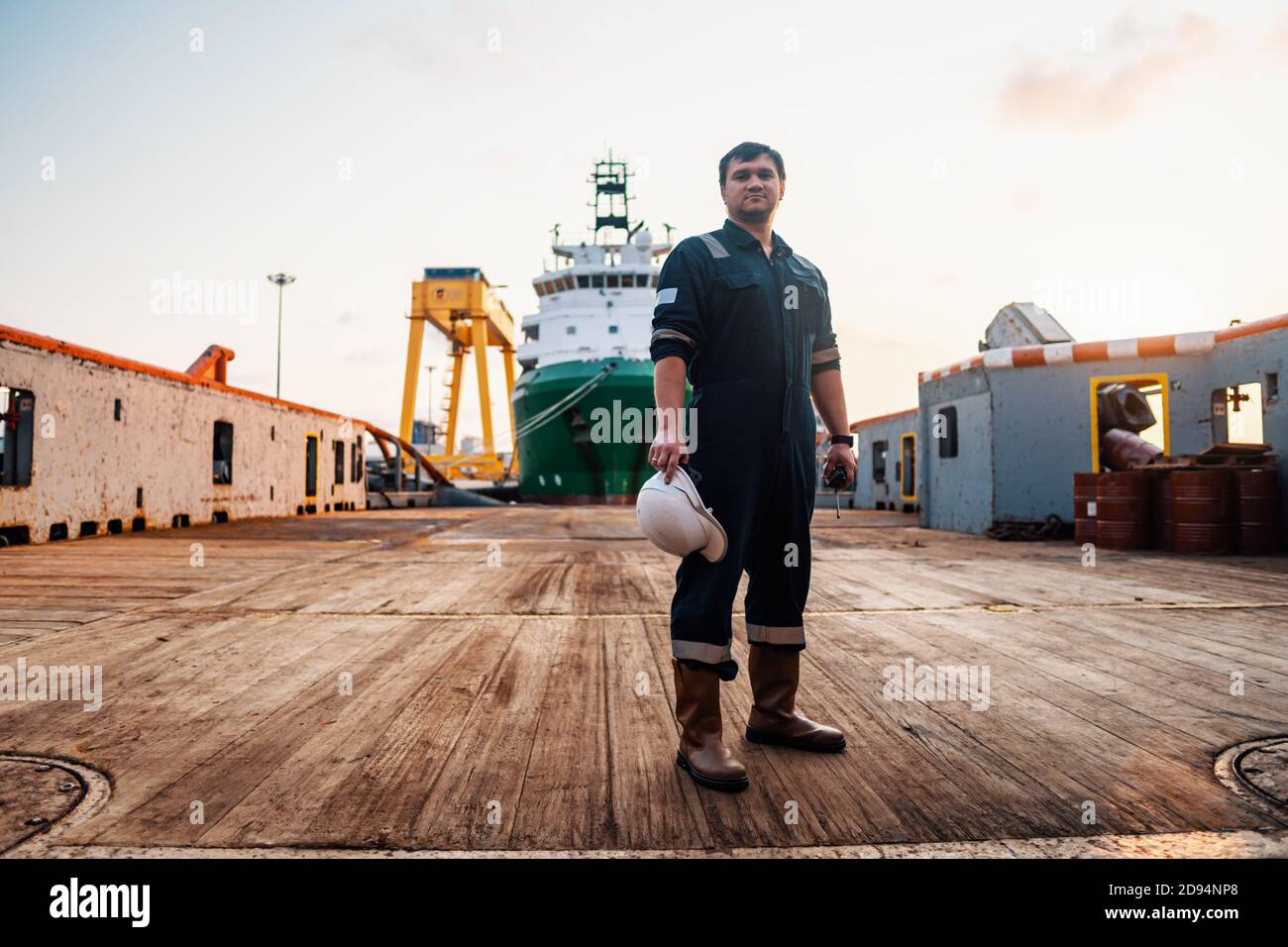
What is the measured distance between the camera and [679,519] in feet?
6.00

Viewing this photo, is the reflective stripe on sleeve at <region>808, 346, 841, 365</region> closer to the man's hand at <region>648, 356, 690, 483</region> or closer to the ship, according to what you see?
the man's hand at <region>648, 356, 690, 483</region>

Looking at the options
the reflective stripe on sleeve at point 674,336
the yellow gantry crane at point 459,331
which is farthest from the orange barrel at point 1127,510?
the yellow gantry crane at point 459,331

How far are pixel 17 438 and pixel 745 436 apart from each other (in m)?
9.96

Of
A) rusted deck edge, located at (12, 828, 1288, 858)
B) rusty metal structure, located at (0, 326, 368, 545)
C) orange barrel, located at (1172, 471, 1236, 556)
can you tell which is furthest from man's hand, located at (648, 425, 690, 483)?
rusty metal structure, located at (0, 326, 368, 545)

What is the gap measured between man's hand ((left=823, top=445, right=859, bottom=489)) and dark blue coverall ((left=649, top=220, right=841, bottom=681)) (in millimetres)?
140

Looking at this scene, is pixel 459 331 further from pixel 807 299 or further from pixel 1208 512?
pixel 807 299

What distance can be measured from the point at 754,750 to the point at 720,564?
54 cm

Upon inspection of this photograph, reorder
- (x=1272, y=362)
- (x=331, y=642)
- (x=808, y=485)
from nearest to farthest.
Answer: (x=808, y=485) < (x=331, y=642) < (x=1272, y=362)

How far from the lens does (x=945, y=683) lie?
2629 millimetres

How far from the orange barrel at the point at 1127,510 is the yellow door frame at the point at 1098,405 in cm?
165

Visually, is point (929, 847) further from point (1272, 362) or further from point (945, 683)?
point (1272, 362)

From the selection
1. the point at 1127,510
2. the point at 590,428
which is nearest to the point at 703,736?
the point at 1127,510

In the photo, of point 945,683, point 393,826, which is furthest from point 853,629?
point 393,826

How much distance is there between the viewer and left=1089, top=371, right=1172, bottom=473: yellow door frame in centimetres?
941
